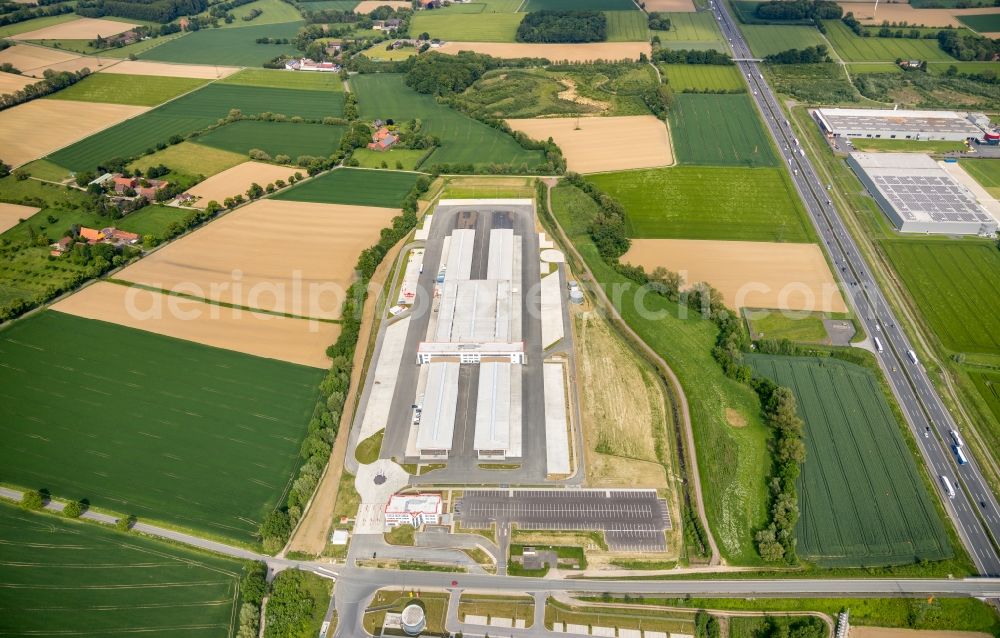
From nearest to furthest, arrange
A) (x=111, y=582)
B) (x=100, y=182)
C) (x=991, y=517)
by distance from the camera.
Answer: (x=111, y=582) < (x=991, y=517) < (x=100, y=182)

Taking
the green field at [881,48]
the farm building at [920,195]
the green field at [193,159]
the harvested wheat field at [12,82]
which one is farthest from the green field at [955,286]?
the harvested wheat field at [12,82]

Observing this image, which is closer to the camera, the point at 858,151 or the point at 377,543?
the point at 377,543

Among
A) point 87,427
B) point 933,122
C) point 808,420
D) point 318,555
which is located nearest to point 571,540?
point 318,555

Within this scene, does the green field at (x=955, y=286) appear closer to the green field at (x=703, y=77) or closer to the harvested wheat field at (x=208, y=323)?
the green field at (x=703, y=77)

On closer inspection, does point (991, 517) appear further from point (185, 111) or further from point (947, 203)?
point (185, 111)

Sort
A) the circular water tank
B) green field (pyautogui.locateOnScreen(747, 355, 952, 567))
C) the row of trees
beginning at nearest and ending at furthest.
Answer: the circular water tank → green field (pyautogui.locateOnScreen(747, 355, 952, 567)) → the row of trees

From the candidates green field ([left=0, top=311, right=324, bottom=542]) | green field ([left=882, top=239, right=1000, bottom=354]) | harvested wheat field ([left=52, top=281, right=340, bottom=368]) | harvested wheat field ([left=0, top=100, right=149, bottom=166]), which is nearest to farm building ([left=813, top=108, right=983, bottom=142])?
green field ([left=882, top=239, right=1000, bottom=354])

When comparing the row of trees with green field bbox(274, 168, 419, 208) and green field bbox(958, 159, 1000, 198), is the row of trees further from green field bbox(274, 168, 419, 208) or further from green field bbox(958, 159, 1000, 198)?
green field bbox(958, 159, 1000, 198)
